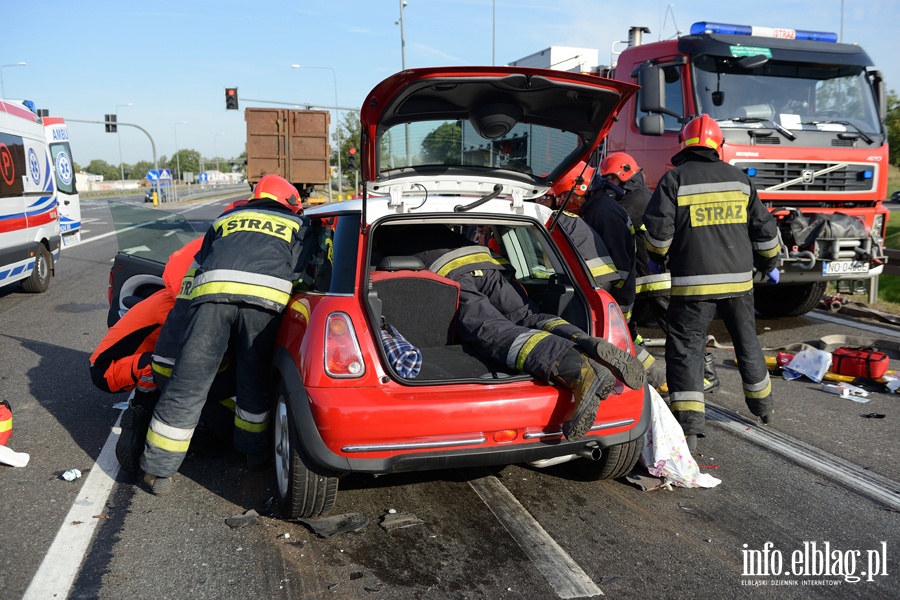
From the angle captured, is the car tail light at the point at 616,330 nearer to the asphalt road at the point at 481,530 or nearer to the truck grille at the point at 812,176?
the asphalt road at the point at 481,530

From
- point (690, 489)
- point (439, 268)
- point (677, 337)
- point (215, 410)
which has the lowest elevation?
point (690, 489)

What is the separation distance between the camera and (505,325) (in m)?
3.97

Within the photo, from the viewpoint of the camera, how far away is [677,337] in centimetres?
477

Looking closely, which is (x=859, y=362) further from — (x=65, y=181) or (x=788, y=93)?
(x=65, y=181)

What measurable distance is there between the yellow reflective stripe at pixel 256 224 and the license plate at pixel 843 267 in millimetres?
5645

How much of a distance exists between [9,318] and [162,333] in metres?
6.15

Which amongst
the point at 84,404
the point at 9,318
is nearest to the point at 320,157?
the point at 9,318

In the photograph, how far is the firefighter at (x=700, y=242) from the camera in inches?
185

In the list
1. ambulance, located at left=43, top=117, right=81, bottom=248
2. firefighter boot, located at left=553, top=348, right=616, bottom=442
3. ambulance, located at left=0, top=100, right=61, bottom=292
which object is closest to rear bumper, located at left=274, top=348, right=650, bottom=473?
firefighter boot, located at left=553, top=348, right=616, bottom=442

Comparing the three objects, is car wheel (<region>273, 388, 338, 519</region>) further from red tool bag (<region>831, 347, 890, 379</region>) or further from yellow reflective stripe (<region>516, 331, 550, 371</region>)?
red tool bag (<region>831, 347, 890, 379</region>)

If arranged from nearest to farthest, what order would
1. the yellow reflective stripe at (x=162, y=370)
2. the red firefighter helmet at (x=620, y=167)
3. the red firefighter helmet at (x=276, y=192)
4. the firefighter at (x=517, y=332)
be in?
the firefighter at (x=517, y=332)
the yellow reflective stripe at (x=162, y=370)
the red firefighter helmet at (x=276, y=192)
the red firefighter helmet at (x=620, y=167)

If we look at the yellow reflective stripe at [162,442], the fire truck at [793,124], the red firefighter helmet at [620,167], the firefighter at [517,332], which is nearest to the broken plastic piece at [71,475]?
the yellow reflective stripe at [162,442]

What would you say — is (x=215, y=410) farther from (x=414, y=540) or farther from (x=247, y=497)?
(x=414, y=540)

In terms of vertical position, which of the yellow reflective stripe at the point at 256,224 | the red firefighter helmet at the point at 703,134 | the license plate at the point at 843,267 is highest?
the red firefighter helmet at the point at 703,134
